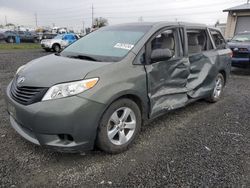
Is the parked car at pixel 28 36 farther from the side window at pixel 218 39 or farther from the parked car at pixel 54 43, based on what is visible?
the side window at pixel 218 39

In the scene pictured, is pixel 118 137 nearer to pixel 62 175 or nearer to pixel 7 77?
pixel 62 175

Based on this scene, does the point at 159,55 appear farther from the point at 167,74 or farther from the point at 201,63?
the point at 201,63

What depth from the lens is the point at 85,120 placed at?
2.57m

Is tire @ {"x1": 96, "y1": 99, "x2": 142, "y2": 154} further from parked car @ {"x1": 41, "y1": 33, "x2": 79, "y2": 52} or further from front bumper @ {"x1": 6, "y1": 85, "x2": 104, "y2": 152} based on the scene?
parked car @ {"x1": 41, "y1": 33, "x2": 79, "y2": 52}

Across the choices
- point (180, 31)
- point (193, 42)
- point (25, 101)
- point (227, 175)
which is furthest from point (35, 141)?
point (193, 42)

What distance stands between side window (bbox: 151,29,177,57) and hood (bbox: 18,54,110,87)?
1.04 metres

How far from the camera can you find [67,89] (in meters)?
2.56

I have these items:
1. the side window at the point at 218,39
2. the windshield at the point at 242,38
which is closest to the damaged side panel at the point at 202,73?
the side window at the point at 218,39

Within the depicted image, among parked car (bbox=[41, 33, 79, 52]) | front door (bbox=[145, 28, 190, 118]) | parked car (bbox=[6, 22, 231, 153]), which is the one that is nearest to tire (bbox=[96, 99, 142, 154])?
parked car (bbox=[6, 22, 231, 153])

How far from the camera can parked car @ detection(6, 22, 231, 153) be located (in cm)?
254

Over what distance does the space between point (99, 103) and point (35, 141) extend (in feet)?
2.80

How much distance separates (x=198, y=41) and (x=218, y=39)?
3.24 ft

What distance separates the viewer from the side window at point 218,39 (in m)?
5.04

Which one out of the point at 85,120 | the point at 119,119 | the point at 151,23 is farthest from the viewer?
the point at 151,23
